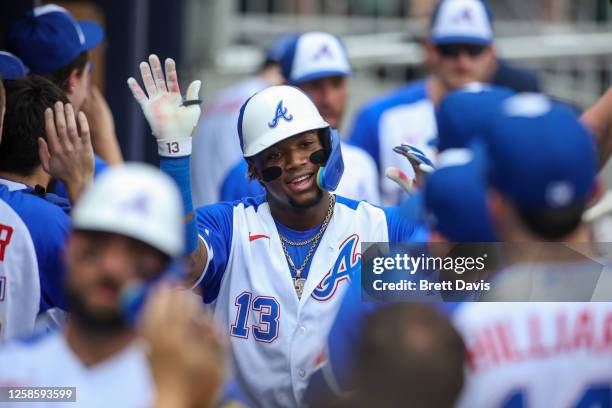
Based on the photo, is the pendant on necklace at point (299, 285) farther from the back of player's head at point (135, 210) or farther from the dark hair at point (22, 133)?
the back of player's head at point (135, 210)

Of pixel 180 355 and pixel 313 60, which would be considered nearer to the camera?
pixel 180 355

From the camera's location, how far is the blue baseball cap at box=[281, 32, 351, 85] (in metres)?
7.13

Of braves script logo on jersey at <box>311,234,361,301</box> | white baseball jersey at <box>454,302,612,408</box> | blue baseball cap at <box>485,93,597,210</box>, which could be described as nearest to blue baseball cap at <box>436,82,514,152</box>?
blue baseball cap at <box>485,93,597,210</box>

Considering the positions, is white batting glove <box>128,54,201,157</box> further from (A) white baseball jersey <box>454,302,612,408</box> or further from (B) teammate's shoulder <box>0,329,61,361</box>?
(A) white baseball jersey <box>454,302,612,408</box>

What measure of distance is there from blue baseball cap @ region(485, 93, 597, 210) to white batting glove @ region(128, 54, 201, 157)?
5.55ft

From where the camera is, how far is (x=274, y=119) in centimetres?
490

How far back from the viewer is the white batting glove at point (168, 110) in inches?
181

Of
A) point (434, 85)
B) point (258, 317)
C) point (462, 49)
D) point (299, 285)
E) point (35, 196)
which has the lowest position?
point (258, 317)

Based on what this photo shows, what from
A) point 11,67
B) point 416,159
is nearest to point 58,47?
point 11,67

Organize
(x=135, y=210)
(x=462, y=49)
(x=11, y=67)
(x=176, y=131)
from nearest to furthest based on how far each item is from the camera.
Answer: (x=135, y=210) < (x=176, y=131) < (x=11, y=67) < (x=462, y=49)

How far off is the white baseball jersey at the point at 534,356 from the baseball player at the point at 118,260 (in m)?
0.76

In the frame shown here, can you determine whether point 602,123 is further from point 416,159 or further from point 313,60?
point 313,60

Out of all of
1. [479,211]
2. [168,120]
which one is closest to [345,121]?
[168,120]

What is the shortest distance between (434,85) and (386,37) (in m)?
4.67
